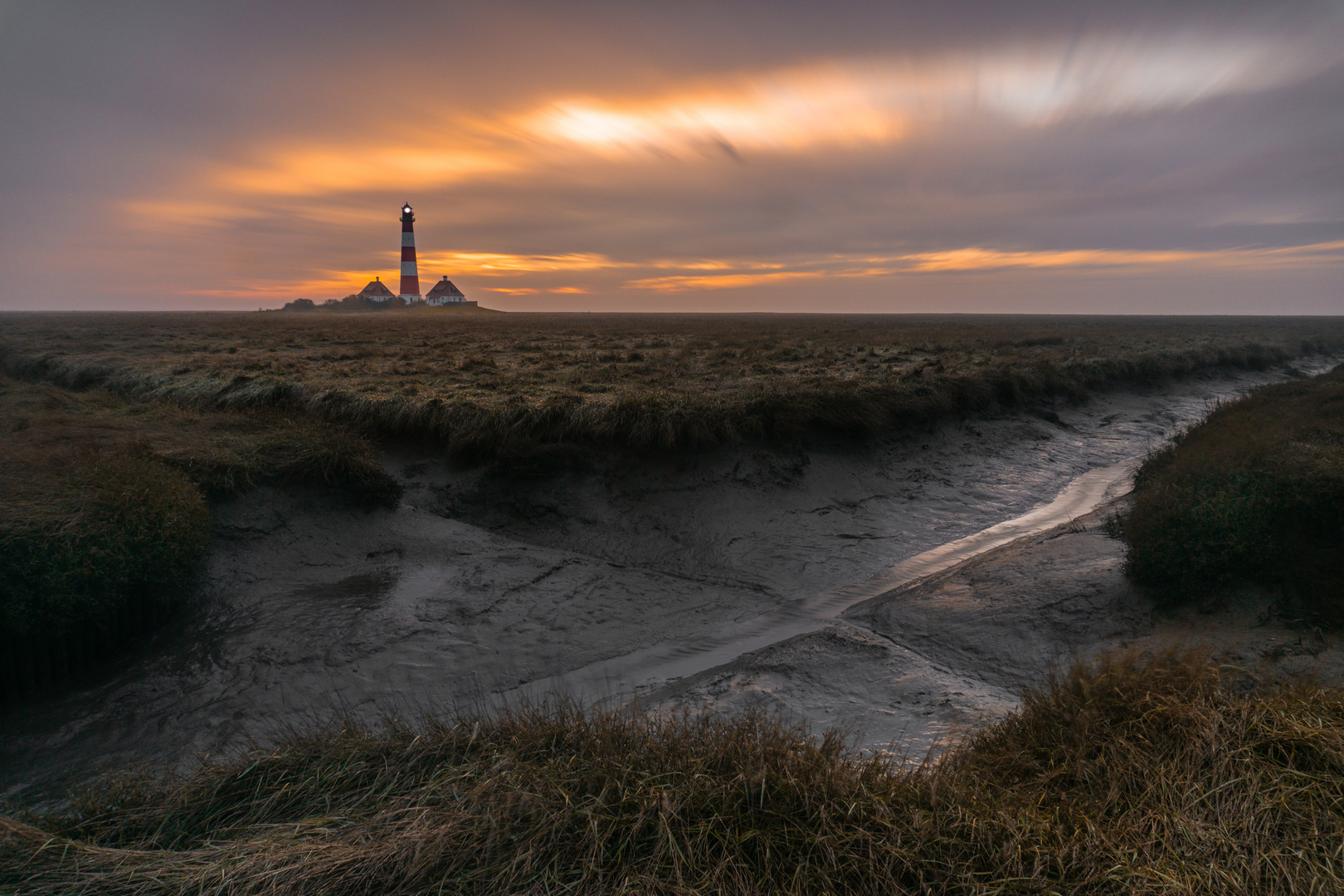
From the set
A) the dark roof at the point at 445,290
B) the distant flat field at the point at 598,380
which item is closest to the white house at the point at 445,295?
the dark roof at the point at 445,290

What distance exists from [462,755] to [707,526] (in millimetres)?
6796

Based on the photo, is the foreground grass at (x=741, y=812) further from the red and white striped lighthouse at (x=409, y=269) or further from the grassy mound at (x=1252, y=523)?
the red and white striped lighthouse at (x=409, y=269)

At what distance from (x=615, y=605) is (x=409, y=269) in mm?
122725

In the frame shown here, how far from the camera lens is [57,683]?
6137mm

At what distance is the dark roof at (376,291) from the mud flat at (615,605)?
4831 inches

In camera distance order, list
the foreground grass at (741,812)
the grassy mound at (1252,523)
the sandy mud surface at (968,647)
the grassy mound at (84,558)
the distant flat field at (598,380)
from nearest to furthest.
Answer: the foreground grass at (741,812), the sandy mud surface at (968,647), the grassy mound at (1252,523), the grassy mound at (84,558), the distant flat field at (598,380)

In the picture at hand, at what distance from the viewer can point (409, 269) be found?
383 feet

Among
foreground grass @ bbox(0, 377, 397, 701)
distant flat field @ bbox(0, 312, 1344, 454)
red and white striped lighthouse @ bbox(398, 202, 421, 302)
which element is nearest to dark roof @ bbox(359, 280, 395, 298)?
red and white striped lighthouse @ bbox(398, 202, 421, 302)

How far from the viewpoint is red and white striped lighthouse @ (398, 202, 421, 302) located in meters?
115

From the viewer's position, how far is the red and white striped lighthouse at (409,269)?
376 feet

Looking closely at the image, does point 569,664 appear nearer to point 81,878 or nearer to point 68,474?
point 81,878

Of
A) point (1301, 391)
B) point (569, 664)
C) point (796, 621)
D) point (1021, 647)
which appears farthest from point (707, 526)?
point (1301, 391)

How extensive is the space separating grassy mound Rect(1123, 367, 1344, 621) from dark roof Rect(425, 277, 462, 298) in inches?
5399

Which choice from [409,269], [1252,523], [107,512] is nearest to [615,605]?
[107,512]
